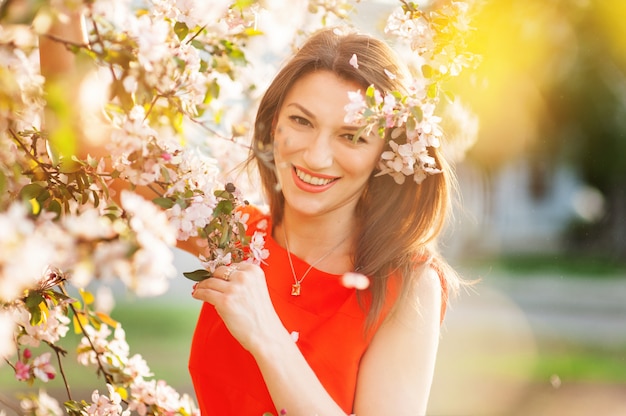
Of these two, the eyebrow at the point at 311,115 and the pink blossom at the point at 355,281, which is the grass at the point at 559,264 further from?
the eyebrow at the point at 311,115

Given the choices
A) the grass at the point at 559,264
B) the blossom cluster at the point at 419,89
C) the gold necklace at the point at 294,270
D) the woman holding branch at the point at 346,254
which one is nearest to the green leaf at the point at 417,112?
the blossom cluster at the point at 419,89

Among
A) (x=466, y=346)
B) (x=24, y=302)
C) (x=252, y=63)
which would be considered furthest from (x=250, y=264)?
(x=466, y=346)

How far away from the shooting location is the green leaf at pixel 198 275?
1493 mm

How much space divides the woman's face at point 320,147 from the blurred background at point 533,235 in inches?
8.0

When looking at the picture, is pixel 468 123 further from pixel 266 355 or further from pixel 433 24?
pixel 266 355

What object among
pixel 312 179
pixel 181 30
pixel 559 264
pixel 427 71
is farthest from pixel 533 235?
pixel 181 30

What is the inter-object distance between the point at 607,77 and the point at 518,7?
15.2 meters

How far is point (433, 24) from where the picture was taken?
1791 millimetres

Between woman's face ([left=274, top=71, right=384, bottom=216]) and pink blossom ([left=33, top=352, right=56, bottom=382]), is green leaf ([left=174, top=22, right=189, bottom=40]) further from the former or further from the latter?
pink blossom ([left=33, top=352, right=56, bottom=382])

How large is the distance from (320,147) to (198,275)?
0.58 meters

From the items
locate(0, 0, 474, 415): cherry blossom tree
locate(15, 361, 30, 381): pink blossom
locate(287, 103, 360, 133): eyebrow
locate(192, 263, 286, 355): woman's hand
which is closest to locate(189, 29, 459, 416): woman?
locate(287, 103, 360, 133): eyebrow

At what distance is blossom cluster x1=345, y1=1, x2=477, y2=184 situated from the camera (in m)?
1.60

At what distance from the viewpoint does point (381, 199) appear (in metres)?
2.24

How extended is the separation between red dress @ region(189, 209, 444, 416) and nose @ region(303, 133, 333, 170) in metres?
0.40
